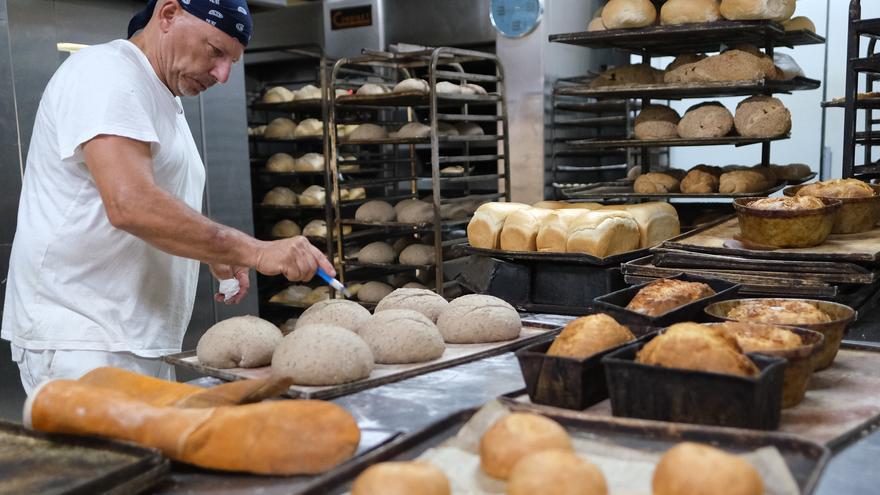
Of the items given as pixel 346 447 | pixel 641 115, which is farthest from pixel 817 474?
pixel 641 115

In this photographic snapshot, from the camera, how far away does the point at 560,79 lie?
185 inches

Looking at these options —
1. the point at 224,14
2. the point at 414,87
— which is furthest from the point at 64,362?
the point at 414,87

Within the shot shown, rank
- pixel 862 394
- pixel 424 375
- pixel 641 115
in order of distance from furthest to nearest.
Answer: pixel 641 115
pixel 424 375
pixel 862 394

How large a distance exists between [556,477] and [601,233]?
5.20ft

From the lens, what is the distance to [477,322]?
1880mm

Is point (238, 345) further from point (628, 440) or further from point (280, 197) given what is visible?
point (280, 197)

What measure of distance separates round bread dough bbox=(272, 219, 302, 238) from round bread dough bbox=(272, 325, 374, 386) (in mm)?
3977

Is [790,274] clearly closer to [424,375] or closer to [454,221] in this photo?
[424,375]

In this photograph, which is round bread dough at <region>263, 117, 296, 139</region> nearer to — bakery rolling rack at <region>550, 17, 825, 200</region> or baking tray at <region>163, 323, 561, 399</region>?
bakery rolling rack at <region>550, 17, 825, 200</region>

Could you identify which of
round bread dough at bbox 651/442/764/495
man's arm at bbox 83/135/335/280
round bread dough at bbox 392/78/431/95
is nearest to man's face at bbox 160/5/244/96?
man's arm at bbox 83/135/335/280

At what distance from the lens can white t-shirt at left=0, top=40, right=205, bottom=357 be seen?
196cm

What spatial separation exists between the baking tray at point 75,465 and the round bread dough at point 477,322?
0.87 meters

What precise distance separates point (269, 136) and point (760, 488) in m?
A: 4.89

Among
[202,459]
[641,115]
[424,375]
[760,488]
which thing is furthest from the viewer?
[641,115]
